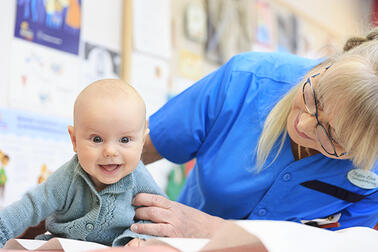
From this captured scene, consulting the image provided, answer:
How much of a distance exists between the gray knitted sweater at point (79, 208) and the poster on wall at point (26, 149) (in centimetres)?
81

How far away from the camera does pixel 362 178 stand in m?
1.18

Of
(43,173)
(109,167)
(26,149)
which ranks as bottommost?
(43,173)

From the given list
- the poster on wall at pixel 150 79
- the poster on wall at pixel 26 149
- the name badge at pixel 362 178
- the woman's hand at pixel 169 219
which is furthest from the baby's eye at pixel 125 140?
the poster on wall at pixel 150 79

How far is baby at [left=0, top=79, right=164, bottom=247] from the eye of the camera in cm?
86

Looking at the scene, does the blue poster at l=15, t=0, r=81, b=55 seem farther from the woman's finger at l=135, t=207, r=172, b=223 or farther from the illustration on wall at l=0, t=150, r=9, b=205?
the woman's finger at l=135, t=207, r=172, b=223

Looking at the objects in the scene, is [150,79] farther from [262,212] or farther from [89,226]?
[89,226]

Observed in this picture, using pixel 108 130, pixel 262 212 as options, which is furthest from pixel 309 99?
pixel 108 130

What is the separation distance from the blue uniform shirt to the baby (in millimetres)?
336

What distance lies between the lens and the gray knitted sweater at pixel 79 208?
0.88 meters

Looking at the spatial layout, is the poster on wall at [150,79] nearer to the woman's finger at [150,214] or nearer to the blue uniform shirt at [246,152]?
the blue uniform shirt at [246,152]

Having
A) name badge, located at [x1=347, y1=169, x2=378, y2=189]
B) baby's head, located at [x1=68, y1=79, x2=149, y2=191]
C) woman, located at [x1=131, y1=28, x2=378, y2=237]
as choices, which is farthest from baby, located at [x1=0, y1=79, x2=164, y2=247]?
name badge, located at [x1=347, y1=169, x2=378, y2=189]

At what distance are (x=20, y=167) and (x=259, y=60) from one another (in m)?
1.04

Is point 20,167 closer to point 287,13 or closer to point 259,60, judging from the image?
point 259,60

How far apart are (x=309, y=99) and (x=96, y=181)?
52cm
